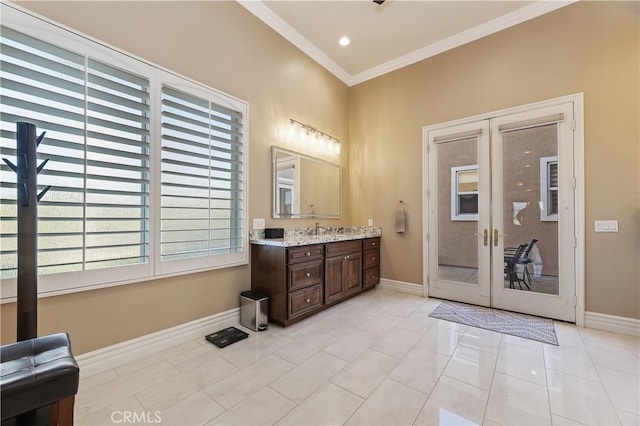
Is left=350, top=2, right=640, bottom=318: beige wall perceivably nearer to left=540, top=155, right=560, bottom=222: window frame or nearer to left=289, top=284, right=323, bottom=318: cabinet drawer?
left=540, top=155, right=560, bottom=222: window frame

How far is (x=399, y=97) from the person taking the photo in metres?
4.27

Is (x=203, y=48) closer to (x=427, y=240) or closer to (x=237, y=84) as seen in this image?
(x=237, y=84)

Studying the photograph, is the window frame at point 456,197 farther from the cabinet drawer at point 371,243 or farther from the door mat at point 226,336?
the door mat at point 226,336

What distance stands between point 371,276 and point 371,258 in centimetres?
27

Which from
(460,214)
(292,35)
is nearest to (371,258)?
(460,214)

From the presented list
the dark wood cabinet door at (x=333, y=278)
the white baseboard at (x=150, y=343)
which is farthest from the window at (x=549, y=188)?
the white baseboard at (x=150, y=343)

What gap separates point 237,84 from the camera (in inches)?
119

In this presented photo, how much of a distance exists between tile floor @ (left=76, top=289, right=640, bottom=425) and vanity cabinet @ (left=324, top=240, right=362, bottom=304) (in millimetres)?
679

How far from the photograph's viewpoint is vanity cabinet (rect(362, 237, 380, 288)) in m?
4.05

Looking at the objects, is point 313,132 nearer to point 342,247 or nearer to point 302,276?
point 342,247

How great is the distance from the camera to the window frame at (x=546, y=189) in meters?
3.12

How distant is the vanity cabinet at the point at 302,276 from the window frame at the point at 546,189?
2291 mm

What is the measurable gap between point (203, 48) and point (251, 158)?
3.82ft

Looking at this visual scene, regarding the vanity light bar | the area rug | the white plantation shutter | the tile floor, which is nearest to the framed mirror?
the vanity light bar
